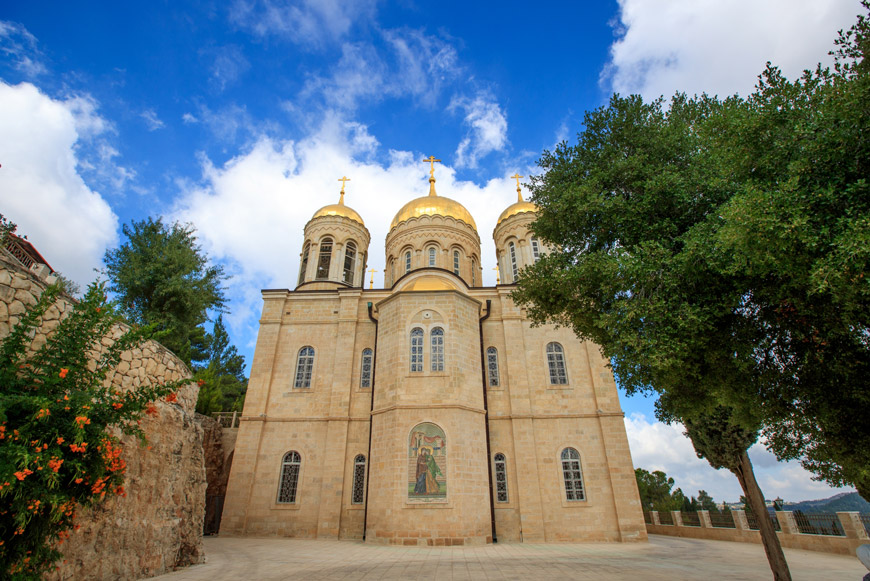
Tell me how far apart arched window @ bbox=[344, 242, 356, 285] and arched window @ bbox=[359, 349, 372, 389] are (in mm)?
4475

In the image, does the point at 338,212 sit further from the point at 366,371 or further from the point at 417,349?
the point at 417,349

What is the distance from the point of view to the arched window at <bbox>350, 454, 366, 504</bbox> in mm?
13852

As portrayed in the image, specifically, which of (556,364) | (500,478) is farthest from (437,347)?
(500,478)

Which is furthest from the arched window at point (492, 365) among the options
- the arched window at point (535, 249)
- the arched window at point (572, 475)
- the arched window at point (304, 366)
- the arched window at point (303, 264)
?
the arched window at point (303, 264)

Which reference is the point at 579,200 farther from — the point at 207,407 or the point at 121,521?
the point at 207,407

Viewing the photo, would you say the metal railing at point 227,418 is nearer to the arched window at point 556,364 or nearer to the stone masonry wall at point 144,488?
the stone masonry wall at point 144,488

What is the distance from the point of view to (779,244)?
14.6 ft

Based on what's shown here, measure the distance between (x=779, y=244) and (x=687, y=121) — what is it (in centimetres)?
467

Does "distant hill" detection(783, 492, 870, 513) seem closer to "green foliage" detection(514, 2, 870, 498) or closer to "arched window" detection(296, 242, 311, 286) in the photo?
"green foliage" detection(514, 2, 870, 498)

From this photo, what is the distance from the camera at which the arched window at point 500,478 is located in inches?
538

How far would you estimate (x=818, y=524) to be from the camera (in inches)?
460

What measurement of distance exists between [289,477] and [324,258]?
9.21 m

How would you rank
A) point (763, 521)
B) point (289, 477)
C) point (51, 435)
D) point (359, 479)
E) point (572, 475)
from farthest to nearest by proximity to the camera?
point (289, 477), point (359, 479), point (572, 475), point (763, 521), point (51, 435)

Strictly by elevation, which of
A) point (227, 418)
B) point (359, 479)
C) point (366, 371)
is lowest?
point (359, 479)
